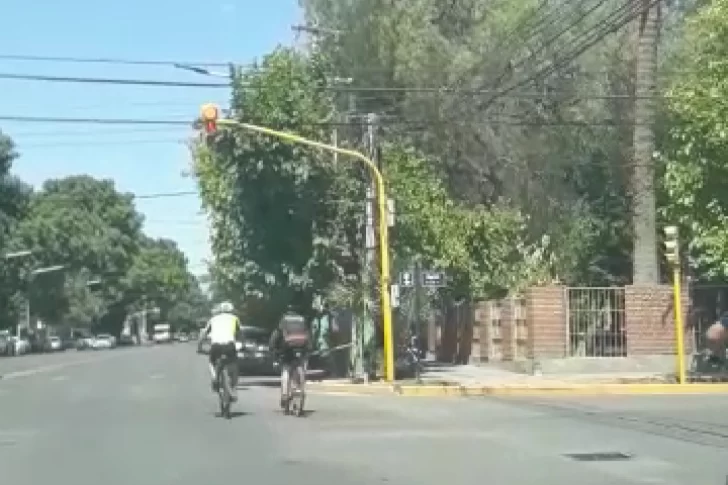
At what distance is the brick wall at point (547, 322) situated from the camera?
35156mm

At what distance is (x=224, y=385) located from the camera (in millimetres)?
21578

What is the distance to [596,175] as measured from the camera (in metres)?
41.5

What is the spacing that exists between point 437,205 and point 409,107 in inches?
206

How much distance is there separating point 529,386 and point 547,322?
593 centimetres

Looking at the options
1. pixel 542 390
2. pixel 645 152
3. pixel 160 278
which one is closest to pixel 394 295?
A: pixel 542 390

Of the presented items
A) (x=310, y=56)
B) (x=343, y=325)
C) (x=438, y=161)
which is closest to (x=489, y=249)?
(x=438, y=161)

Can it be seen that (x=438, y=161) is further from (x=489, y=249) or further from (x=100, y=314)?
(x=100, y=314)

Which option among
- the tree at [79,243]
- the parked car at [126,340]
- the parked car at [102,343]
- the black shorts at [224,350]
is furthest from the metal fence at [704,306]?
the parked car at [126,340]

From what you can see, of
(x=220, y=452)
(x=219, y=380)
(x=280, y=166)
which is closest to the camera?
(x=220, y=452)

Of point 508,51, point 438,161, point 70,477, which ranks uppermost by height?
point 508,51

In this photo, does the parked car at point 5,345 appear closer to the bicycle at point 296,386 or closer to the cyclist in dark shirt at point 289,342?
the cyclist in dark shirt at point 289,342

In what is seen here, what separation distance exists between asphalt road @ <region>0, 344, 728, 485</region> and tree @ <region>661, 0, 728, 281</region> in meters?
4.70

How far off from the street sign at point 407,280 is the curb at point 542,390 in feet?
9.17

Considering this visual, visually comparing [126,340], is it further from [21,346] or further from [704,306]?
[704,306]
